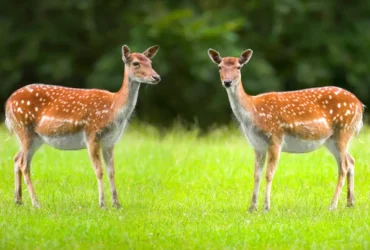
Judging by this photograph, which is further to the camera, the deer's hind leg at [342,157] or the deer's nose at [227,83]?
the deer's hind leg at [342,157]

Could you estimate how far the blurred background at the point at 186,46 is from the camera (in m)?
22.6

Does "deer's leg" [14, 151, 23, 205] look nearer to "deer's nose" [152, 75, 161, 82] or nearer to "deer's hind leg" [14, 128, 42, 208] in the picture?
"deer's hind leg" [14, 128, 42, 208]

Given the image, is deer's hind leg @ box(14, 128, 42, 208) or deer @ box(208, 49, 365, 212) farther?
deer's hind leg @ box(14, 128, 42, 208)

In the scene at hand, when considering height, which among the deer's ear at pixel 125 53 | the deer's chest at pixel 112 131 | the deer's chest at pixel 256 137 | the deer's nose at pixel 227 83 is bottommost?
the deer's chest at pixel 256 137

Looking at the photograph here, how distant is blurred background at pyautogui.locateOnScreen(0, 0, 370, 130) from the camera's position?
22562 mm

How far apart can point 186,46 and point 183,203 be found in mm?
12110

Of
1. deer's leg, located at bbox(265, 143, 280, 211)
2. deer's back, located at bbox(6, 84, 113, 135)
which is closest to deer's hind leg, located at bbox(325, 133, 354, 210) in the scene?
deer's leg, located at bbox(265, 143, 280, 211)

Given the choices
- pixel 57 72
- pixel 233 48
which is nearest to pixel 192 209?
pixel 233 48

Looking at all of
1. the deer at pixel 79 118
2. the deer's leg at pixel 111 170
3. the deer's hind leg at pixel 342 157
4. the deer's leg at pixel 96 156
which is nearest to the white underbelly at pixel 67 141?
the deer at pixel 79 118

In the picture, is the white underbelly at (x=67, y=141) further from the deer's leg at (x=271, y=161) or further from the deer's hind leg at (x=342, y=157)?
the deer's hind leg at (x=342, y=157)

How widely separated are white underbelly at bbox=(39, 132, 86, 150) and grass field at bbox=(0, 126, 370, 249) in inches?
24.3

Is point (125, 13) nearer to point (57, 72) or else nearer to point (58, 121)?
point (57, 72)

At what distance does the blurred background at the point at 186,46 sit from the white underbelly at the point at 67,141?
11.8 m

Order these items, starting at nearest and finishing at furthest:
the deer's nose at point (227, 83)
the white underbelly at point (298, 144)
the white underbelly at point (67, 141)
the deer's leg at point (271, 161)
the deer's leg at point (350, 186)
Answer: the deer's nose at point (227, 83)
the deer's leg at point (271, 161)
the white underbelly at point (67, 141)
the white underbelly at point (298, 144)
the deer's leg at point (350, 186)
